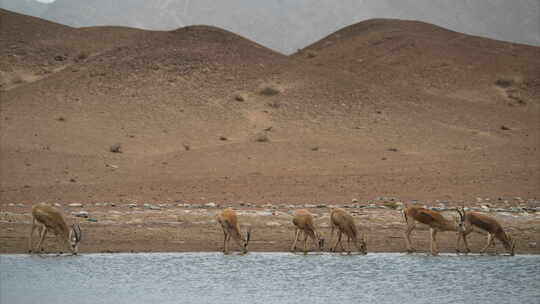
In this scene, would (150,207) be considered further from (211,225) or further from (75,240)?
(75,240)

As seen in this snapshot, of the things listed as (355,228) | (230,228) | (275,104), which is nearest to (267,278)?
(230,228)

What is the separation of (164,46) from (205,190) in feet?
102

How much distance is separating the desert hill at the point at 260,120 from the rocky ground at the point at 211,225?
2.21m

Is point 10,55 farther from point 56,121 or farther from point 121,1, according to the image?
point 121,1

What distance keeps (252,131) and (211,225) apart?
2278 centimetres

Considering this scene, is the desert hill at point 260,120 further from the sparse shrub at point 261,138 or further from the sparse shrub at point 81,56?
the sparse shrub at point 81,56

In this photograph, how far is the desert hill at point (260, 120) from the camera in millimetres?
30344

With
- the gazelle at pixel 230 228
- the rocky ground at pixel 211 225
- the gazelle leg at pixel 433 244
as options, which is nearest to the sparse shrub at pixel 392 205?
the rocky ground at pixel 211 225

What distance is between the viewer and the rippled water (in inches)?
511

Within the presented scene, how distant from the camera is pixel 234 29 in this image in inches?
6417

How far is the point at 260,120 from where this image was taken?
45938mm

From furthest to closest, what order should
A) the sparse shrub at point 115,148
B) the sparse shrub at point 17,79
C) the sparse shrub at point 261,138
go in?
the sparse shrub at point 17,79
the sparse shrub at point 261,138
the sparse shrub at point 115,148

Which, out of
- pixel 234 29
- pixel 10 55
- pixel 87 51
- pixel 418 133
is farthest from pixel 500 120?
pixel 234 29

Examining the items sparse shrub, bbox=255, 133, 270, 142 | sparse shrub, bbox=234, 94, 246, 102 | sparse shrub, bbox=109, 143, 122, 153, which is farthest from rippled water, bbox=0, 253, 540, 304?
sparse shrub, bbox=234, 94, 246, 102
